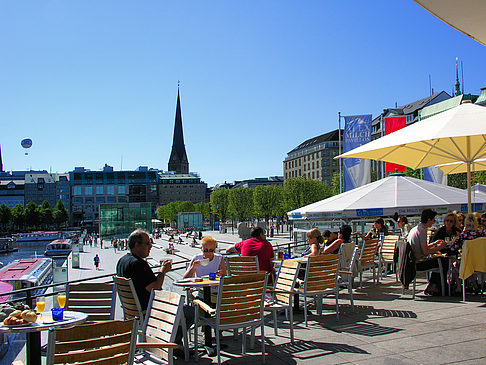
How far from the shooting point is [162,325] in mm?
4273

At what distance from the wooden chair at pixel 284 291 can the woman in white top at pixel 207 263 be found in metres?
0.80

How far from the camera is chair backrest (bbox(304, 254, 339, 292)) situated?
23.0 ft

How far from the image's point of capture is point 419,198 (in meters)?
12.4

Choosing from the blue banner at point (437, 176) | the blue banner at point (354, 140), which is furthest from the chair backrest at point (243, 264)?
the blue banner at point (437, 176)

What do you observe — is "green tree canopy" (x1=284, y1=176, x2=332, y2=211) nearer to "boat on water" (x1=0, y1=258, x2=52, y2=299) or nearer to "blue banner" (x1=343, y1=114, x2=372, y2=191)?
"boat on water" (x1=0, y1=258, x2=52, y2=299)

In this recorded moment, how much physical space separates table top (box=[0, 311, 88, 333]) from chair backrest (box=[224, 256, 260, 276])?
10.9 ft

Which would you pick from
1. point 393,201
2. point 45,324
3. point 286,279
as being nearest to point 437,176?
point 393,201

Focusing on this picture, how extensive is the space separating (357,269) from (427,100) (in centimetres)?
7497

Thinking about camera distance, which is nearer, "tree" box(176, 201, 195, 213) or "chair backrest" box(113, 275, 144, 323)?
"chair backrest" box(113, 275, 144, 323)

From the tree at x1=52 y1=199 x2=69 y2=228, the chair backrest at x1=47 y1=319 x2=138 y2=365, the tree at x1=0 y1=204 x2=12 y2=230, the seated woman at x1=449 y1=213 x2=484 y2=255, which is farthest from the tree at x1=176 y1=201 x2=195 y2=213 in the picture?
the chair backrest at x1=47 y1=319 x2=138 y2=365

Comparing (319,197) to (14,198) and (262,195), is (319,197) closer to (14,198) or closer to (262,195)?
(262,195)

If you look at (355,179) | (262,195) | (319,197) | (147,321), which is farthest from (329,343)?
(262,195)

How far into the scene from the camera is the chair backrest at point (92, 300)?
5449 millimetres

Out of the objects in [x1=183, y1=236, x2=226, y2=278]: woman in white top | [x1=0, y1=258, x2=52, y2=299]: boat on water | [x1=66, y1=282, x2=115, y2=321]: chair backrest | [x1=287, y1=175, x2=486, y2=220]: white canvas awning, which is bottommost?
[x1=0, y1=258, x2=52, y2=299]: boat on water
